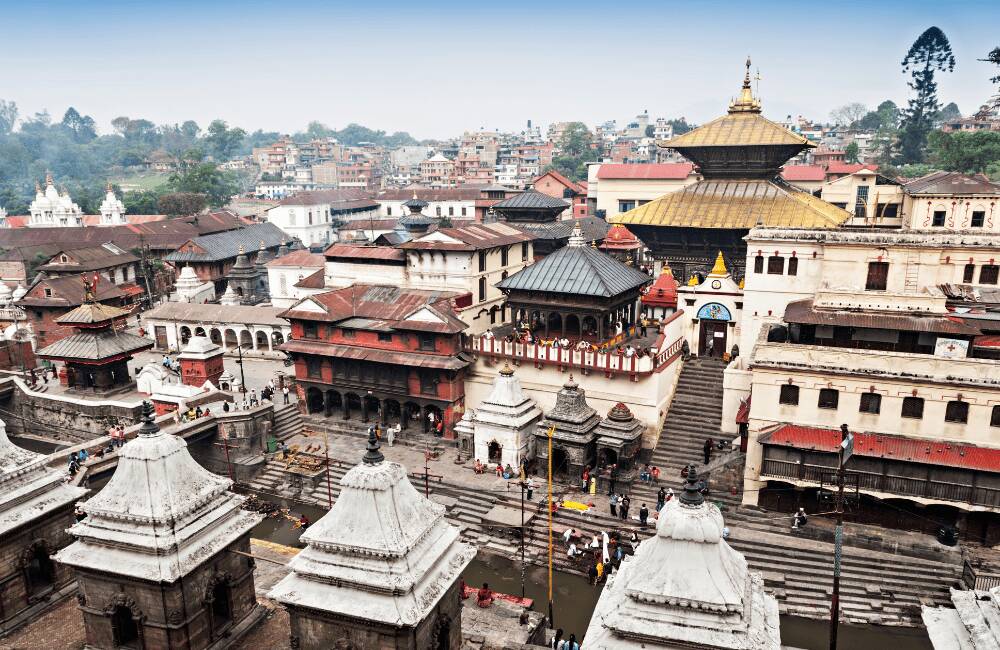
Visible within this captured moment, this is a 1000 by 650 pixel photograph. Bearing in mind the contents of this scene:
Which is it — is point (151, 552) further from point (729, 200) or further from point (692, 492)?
point (729, 200)

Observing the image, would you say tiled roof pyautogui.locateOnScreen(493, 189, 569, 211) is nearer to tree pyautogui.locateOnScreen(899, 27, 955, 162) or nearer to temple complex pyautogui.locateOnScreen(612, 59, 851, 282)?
temple complex pyautogui.locateOnScreen(612, 59, 851, 282)

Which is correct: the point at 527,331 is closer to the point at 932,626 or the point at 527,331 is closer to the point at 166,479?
the point at 166,479

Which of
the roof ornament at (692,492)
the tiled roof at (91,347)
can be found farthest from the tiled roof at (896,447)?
the tiled roof at (91,347)

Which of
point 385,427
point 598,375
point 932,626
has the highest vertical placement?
point 932,626

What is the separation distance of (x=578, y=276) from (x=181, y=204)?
81.3m

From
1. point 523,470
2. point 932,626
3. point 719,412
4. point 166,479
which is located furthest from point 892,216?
point 166,479

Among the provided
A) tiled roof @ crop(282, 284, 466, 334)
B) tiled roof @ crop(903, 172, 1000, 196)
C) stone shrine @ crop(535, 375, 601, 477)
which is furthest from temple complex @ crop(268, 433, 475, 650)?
tiled roof @ crop(903, 172, 1000, 196)

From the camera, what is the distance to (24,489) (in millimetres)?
15664

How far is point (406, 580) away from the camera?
11.9 metres

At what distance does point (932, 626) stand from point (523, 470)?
2014cm

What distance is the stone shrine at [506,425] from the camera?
3203 cm

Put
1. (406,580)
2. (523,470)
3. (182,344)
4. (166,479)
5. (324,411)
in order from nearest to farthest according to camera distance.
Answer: (406,580) → (166,479) → (523,470) → (324,411) → (182,344)

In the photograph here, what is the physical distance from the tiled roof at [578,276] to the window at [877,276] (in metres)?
10.6

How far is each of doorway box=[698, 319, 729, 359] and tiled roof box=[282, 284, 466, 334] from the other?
12.6 metres
